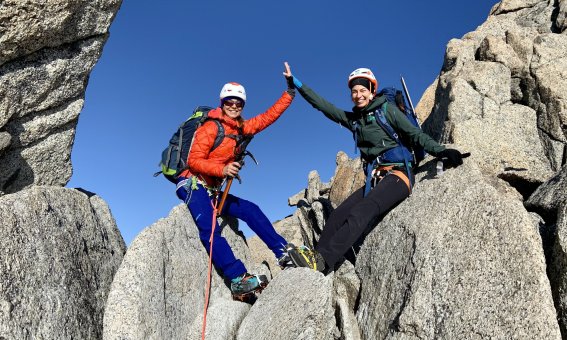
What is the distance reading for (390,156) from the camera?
1128 cm

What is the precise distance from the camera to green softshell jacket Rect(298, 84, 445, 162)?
35.4ft

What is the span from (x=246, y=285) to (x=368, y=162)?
192 inches

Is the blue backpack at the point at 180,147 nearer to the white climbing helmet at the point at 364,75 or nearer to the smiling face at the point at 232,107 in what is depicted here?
the smiling face at the point at 232,107

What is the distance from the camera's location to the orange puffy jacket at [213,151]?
12102 mm

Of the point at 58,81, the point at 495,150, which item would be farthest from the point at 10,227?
the point at 495,150

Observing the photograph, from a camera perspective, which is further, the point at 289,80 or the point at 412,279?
the point at 289,80

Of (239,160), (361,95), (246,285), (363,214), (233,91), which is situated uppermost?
(233,91)

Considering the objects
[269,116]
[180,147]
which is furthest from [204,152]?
[269,116]

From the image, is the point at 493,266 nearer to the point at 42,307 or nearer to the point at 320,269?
the point at 320,269

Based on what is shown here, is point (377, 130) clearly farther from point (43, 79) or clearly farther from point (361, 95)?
point (43, 79)

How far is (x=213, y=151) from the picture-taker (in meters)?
12.7

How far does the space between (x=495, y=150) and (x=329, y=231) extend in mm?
9393

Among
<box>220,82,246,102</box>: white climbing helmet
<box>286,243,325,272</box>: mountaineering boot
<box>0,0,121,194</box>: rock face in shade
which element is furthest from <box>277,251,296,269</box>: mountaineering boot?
<box>0,0,121,194</box>: rock face in shade

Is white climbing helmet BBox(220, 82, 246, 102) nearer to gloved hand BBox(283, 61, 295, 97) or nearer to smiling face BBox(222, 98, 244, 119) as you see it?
smiling face BBox(222, 98, 244, 119)
